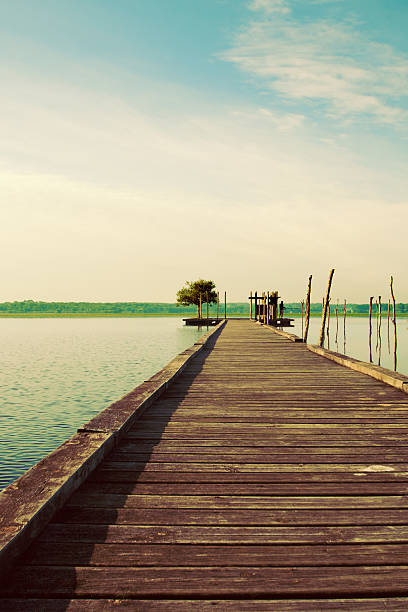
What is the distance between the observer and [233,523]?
2660 mm

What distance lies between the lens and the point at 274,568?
222cm

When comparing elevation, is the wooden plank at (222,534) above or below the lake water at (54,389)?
above

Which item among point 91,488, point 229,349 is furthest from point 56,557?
point 229,349

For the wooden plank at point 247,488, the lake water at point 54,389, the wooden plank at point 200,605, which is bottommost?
the lake water at point 54,389

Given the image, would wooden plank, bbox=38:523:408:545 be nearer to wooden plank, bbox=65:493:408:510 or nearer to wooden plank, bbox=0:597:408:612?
wooden plank, bbox=65:493:408:510

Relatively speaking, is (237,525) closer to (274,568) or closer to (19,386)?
(274,568)

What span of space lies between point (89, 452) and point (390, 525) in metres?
2.00

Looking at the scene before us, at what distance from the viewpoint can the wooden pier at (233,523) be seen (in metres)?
2.04

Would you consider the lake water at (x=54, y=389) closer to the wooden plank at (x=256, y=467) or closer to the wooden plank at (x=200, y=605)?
the wooden plank at (x=256, y=467)

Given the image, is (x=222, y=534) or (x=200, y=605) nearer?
(x=200, y=605)

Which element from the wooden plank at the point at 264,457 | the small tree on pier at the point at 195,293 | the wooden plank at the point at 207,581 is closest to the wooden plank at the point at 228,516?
the wooden plank at the point at 207,581

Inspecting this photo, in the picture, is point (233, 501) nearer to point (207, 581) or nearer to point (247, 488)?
point (247, 488)

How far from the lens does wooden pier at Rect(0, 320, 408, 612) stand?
204 centimetres

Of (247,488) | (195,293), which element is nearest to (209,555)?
(247,488)
